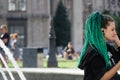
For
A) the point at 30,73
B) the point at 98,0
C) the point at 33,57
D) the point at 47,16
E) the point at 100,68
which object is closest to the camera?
the point at 100,68

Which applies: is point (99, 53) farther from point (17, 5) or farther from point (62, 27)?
point (62, 27)

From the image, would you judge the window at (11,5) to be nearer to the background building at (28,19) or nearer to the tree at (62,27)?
the background building at (28,19)

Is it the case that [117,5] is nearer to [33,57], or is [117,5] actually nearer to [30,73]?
[33,57]

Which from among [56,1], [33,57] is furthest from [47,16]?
[33,57]

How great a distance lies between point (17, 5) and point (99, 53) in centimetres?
5121

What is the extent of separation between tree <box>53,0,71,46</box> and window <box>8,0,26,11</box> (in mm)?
4545

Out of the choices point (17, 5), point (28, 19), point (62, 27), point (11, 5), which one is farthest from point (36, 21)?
point (62, 27)

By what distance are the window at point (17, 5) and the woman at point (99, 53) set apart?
50.7 m

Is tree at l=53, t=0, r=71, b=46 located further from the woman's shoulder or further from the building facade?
the woman's shoulder

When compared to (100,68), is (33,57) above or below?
below

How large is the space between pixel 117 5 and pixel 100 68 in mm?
64131

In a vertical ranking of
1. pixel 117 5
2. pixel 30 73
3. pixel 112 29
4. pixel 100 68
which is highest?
pixel 112 29

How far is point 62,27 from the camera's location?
57.9m

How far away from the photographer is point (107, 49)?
4379 mm
